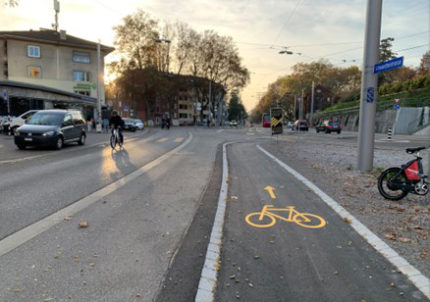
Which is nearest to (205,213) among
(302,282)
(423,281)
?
(302,282)

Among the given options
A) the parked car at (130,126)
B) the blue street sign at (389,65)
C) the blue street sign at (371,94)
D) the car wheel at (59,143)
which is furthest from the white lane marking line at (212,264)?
the parked car at (130,126)

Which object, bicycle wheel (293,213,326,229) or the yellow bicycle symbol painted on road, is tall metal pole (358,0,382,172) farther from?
bicycle wheel (293,213,326,229)

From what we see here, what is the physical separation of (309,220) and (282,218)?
0.41 meters

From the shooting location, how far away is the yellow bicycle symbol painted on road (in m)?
4.84

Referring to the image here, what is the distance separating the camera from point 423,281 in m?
3.12

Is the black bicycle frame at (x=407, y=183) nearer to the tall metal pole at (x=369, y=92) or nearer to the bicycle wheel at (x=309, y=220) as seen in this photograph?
the bicycle wheel at (x=309, y=220)

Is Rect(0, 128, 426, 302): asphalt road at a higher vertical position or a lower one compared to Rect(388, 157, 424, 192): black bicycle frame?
lower

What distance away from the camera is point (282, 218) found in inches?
203

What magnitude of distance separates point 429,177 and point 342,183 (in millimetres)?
1987

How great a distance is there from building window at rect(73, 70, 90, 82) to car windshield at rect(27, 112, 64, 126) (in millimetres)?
33711

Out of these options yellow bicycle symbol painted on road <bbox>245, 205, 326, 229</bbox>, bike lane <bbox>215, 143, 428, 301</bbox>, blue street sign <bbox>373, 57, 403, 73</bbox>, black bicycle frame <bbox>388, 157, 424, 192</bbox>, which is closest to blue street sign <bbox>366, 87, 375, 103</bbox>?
blue street sign <bbox>373, 57, 403, 73</bbox>

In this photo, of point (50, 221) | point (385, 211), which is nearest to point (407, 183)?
point (385, 211)

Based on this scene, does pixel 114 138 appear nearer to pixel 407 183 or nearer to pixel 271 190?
pixel 271 190

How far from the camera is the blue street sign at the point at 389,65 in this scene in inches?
314
